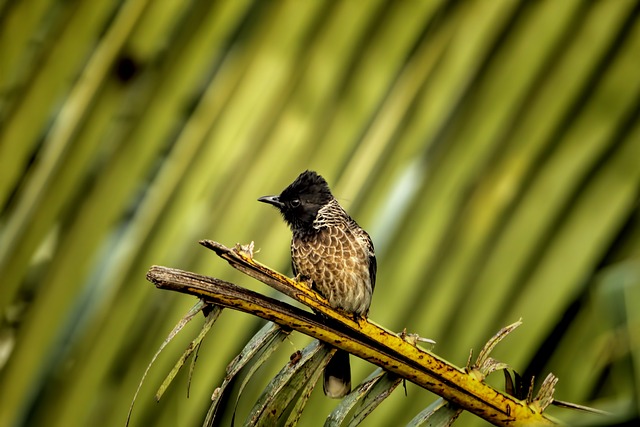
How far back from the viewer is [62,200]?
2.35 m

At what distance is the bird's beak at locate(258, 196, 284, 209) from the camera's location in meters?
2.34

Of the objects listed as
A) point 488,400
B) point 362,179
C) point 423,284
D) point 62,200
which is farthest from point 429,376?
point 62,200

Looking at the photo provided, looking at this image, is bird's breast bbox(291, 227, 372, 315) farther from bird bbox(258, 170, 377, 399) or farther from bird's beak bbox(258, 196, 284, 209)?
bird's beak bbox(258, 196, 284, 209)

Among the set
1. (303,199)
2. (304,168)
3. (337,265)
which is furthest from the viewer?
(337,265)

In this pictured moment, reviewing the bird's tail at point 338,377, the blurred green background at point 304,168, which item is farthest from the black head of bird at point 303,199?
the bird's tail at point 338,377

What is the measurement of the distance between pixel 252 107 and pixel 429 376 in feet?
3.47

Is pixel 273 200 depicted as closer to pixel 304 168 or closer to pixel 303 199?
pixel 304 168

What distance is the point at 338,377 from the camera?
2.65 metres

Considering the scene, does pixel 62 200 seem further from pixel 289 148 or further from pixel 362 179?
pixel 362 179

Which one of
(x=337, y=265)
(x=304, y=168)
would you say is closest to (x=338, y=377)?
(x=337, y=265)

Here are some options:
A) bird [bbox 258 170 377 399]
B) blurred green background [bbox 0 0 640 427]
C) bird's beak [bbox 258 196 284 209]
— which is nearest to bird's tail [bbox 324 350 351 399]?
blurred green background [bbox 0 0 640 427]

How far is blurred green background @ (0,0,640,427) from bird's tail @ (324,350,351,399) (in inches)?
3.7

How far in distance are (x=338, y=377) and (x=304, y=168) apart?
688 mm

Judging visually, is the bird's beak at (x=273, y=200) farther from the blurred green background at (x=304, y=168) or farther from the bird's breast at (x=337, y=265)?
the bird's breast at (x=337, y=265)
